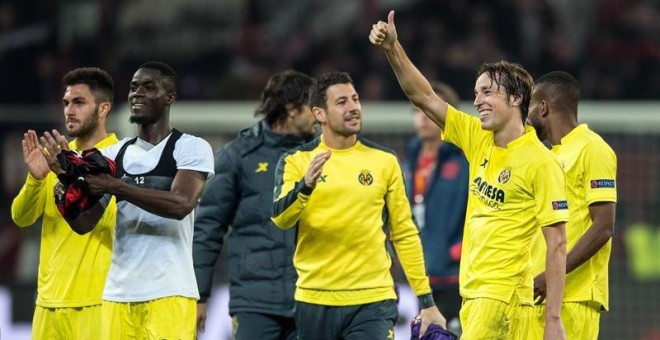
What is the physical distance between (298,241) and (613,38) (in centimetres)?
847

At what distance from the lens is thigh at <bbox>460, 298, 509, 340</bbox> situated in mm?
6367

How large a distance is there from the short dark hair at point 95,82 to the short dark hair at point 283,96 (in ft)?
3.55

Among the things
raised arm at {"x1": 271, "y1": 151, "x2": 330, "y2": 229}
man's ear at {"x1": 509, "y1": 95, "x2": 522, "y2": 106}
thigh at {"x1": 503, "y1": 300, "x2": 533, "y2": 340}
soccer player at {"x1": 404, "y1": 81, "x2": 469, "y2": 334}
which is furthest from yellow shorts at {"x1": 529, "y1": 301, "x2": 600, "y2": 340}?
soccer player at {"x1": 404, "y1": 81, "x2": 469, "y2": 334}

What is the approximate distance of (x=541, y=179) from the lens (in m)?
6.32

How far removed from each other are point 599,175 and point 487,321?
99 cm

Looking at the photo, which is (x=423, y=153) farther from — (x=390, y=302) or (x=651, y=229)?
(x=651, y=229)

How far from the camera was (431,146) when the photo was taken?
31.3 feet

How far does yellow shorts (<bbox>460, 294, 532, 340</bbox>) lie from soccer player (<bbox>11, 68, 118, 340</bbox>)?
192cm

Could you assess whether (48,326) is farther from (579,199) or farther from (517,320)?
(579,199)

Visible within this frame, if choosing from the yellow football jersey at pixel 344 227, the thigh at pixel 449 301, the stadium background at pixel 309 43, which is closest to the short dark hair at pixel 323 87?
the yellow football jersey at pixel 344 227

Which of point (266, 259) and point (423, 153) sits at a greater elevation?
point (423, 153)

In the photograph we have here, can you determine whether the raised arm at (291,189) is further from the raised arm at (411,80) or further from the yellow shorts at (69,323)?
the yellow shorts at (69,323)

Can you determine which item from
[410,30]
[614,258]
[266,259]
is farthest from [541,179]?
[410,30]

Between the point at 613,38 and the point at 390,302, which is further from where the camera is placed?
the point at 613,38
